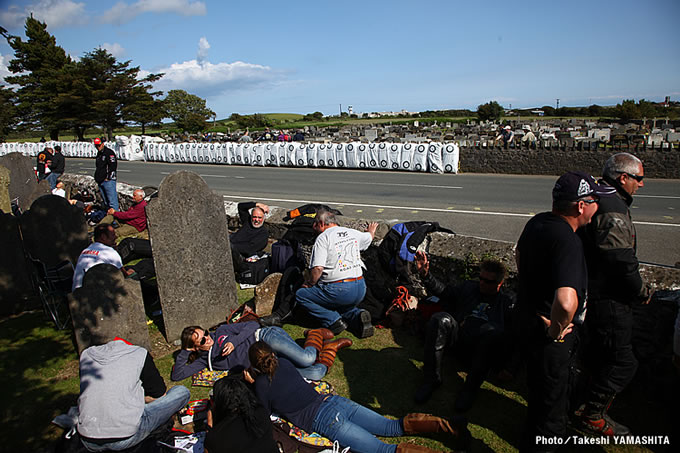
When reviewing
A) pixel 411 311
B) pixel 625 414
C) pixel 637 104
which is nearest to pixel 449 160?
pixel 411 311

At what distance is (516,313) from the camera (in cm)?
317

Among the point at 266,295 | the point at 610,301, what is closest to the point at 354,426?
the point at 610,301

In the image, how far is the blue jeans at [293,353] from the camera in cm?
426

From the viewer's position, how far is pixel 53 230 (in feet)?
24.0

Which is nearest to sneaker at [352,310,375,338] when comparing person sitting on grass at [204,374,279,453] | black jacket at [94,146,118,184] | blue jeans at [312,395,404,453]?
blue jeans at [312,395,404,453]

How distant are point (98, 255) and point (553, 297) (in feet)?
16.6

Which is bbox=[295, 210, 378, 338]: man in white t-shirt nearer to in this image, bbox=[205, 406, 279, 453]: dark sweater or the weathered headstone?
the weathered headstone

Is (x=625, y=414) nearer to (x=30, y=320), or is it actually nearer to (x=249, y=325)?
(x=249, y=325)

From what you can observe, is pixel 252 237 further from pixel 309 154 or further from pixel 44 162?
pixel 309 154

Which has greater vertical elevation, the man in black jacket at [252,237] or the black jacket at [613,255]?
the black jacket at [613,255]

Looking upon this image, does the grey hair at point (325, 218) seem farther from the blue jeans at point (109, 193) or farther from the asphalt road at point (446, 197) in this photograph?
the blue jeans at point (109, 193)

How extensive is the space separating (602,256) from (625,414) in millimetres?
1504

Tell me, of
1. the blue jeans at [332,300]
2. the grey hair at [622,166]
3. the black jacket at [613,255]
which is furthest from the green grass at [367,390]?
the grey hair at [622,166]

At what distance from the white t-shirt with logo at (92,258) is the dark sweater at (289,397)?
10.1 feet
